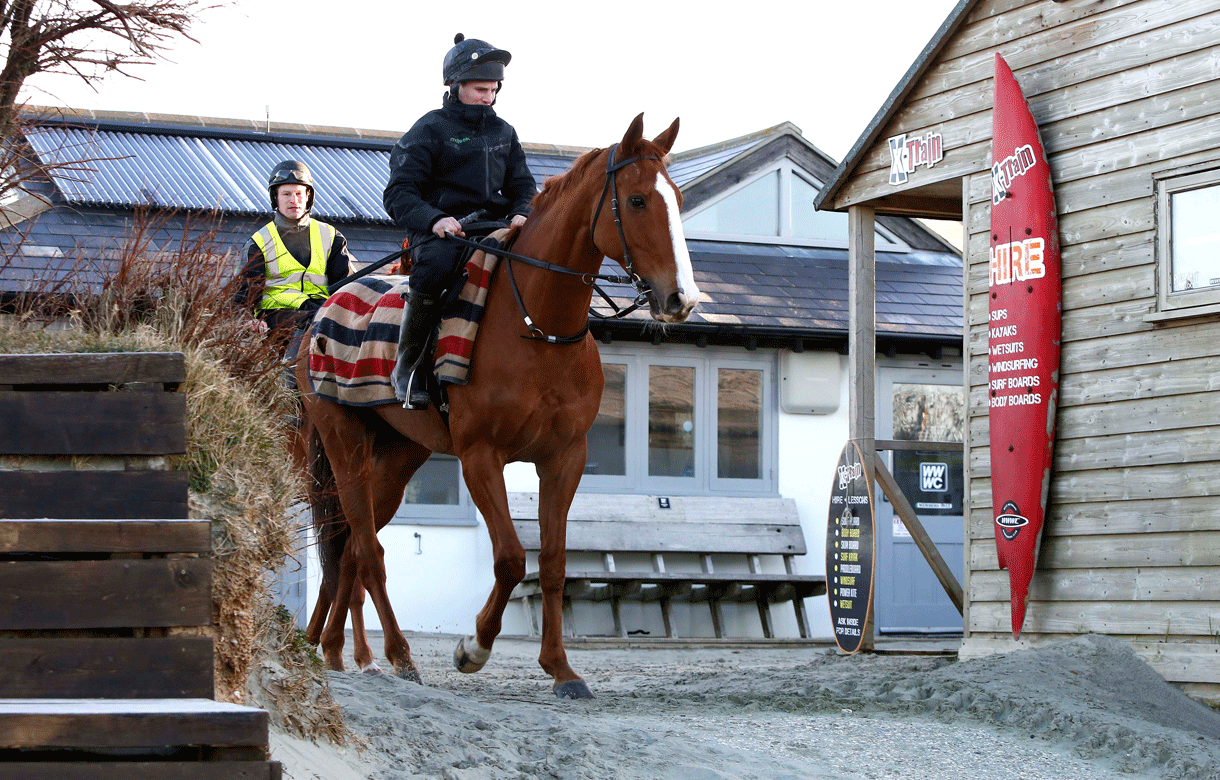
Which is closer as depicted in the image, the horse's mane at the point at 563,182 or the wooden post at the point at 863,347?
the horse's mane at the point at 563,182

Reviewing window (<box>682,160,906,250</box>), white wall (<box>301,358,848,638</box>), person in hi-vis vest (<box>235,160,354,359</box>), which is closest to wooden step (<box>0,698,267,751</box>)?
person in hi-vis vest (<box>235,160,354,359</box>)

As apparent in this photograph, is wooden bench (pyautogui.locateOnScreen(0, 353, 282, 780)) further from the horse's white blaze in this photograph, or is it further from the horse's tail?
the horse's tail

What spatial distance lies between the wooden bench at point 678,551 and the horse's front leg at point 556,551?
22.1 ft

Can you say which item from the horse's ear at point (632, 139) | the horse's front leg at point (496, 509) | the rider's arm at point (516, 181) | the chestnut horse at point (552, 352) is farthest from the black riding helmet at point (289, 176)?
the horse's ear at point (632, 139)

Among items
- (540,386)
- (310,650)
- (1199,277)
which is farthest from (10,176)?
(1199,277)

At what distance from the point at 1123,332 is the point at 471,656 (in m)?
4.17

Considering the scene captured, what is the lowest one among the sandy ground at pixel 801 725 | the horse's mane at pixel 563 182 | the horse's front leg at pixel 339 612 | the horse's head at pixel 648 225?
the sandy ground at pixel 801 725

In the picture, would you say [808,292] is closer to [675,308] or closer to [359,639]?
[359,639]

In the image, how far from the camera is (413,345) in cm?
668

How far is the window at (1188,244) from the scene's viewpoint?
24.8 feet

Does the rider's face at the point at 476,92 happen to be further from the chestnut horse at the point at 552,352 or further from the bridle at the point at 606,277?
the bridle at the point at 606,277

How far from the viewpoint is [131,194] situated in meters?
14.9

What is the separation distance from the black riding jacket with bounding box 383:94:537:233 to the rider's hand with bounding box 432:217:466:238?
202 mm

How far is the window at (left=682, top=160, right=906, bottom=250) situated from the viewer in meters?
16.4
